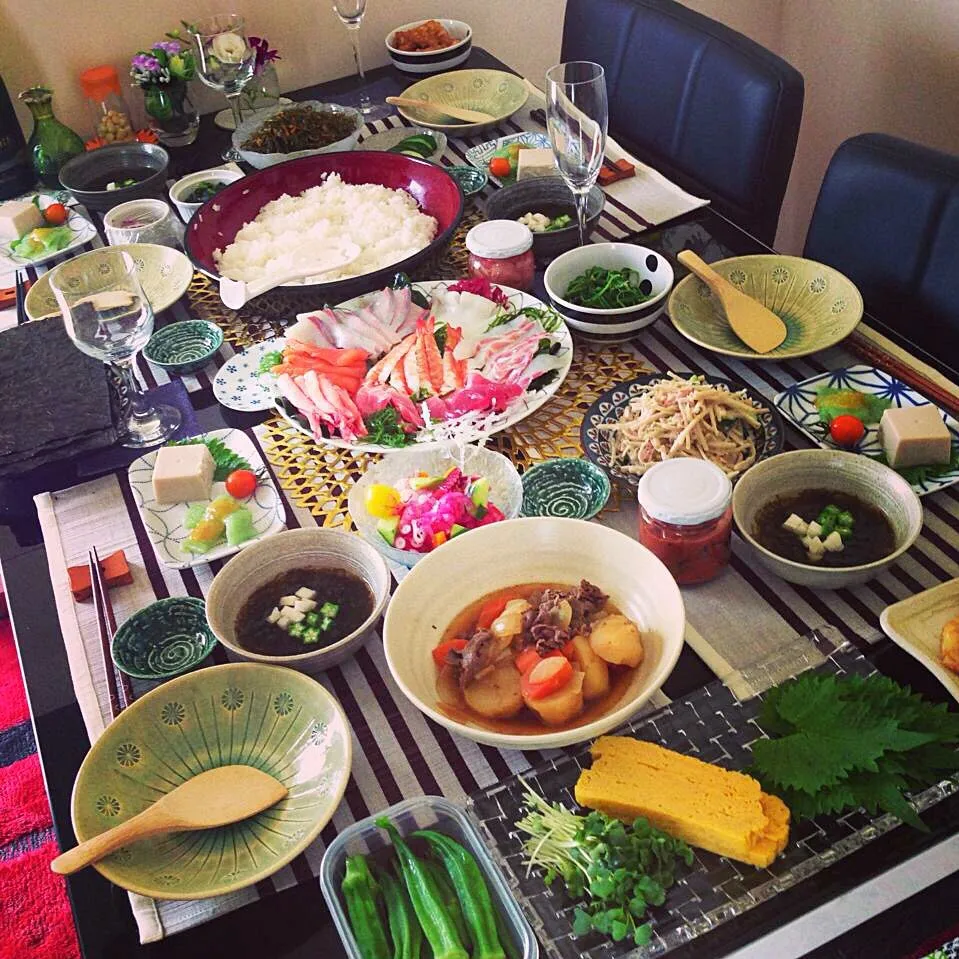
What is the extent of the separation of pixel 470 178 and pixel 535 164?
0.49 feet

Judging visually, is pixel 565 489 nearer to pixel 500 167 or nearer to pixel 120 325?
pixel 120 325

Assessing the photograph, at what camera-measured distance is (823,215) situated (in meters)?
1.79

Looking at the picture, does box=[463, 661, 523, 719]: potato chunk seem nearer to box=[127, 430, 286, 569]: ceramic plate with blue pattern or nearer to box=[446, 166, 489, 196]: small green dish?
box=[127, 430, 286, 569]: ceramic plate with blue pattern

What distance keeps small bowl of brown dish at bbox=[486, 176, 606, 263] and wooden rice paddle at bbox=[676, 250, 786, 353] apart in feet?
0.83

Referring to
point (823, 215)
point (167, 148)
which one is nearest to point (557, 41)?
point (167, 148)

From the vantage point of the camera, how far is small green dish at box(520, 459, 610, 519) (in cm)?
125

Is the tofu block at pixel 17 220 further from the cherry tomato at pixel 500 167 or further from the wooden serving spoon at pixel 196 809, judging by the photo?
the wooden serving spoon at pixel 196 809

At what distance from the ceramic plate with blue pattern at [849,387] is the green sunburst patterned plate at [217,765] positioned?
738mm

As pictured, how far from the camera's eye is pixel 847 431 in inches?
50.1

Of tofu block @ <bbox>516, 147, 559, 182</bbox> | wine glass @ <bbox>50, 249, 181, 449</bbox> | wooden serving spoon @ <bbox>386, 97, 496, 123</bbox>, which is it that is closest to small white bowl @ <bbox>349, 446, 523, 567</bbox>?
wine glass @ <bbox>50, 249, 181, 449</bbox>

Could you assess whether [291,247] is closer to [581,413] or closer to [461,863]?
[581,413]

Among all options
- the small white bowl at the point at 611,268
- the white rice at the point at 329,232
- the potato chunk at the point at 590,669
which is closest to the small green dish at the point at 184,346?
the white rice at the point at 329,232

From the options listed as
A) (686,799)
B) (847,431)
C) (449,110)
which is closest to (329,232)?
(449,110)

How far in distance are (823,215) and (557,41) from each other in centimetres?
147
